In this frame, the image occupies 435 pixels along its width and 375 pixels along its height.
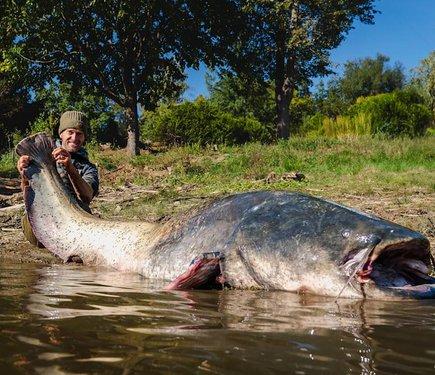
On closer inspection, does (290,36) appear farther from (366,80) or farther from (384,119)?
(366,80)

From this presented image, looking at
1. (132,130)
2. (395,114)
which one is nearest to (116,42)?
(132,130)

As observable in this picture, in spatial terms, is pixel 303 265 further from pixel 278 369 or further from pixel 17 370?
pixel 17 370

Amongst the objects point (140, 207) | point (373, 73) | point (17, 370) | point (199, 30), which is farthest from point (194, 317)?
point (373, 73)

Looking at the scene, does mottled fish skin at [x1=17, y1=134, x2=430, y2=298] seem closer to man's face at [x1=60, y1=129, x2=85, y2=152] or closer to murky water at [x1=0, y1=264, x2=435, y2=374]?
murky water at [x1=0, y1=264, x2=435, y2=374]

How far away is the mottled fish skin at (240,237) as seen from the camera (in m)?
3.29

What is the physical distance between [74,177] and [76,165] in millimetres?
554

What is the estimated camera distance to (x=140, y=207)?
814 centimetres

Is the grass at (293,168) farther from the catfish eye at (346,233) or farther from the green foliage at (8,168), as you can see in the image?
the catfish eye at (346,233)

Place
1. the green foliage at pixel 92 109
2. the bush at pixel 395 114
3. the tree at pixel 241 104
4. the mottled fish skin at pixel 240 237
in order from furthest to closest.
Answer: the tree at pixel 241 104
the green foliage at pixel 92 109
the bush at pixel 395 114
the mottled fish skin at pixel 240 237

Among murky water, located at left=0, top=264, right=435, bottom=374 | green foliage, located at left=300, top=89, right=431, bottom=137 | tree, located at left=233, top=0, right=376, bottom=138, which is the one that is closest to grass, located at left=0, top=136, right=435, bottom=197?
green foliage, located at left=300, top=89, right=431, bottom=137

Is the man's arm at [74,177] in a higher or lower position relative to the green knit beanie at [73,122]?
lower

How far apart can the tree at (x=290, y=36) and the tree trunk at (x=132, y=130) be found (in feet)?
17.2

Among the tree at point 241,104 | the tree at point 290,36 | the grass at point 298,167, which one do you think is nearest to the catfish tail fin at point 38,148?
the grass at point 298,167

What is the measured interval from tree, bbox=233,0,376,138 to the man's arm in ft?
62.0
